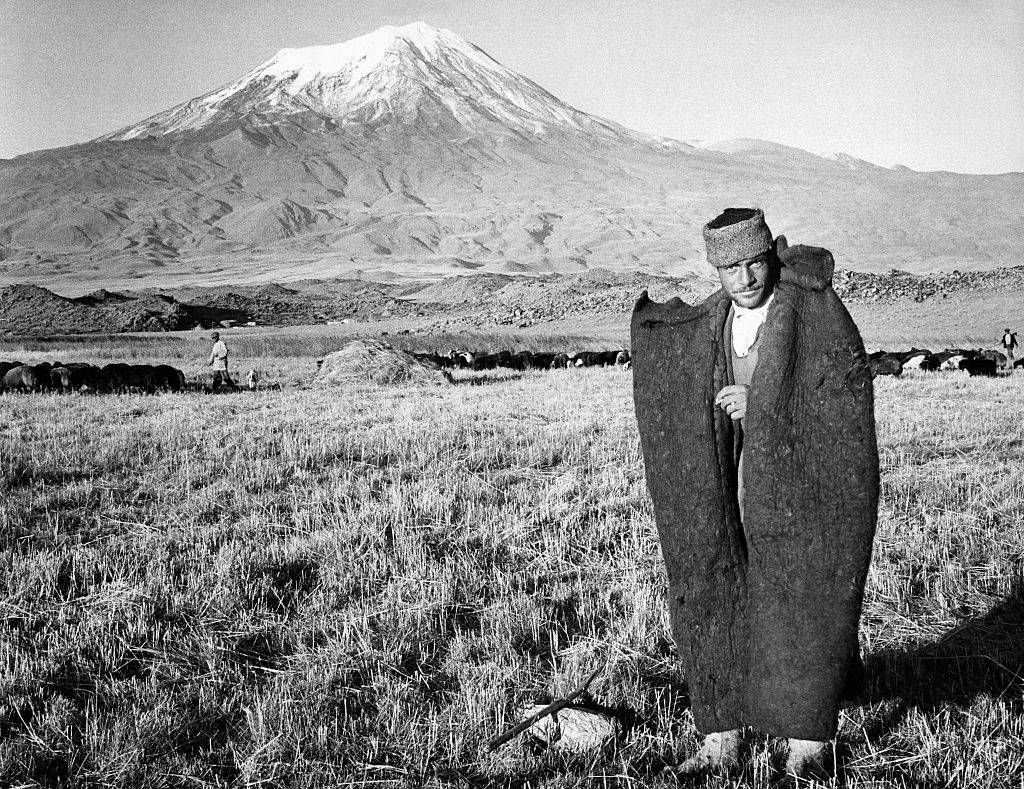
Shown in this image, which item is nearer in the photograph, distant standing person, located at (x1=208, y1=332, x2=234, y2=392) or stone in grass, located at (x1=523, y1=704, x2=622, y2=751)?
stone in grass, located at (x1=523, y1=704, x2=622, y2=751)

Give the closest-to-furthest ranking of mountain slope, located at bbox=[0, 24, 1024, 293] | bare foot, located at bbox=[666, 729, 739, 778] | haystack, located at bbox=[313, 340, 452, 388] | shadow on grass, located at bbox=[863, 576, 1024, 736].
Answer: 1. bare foot, located at bbox=[666, 729, 739, 778]
2. shadow on grass, located at bbox=[863, 576, 1024, 736]
3. haystack, located at bbox=[313, 340, 452, 388]
4. mountain slope, located at bbox=[0, 24, 1024, 293]

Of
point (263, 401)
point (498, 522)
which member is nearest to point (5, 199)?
point (263, 401)

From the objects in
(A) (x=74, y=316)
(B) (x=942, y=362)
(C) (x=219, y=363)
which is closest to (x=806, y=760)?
(C) (x=219, y=363)

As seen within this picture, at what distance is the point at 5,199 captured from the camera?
155375 millimetres

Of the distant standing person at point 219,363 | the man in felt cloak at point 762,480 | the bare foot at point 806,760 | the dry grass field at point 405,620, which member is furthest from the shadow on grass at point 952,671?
the distant standing person at point 219,363

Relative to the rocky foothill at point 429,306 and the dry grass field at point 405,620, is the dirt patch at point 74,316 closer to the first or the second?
the rocky foothill at point 429,306

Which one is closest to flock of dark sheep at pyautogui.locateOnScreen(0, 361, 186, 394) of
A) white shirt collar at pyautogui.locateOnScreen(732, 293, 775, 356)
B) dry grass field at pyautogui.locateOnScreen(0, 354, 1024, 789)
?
dry grass field at pyautogui.locateOnScreen(0, 354, 1024, 789)

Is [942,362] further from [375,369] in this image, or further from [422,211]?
[422,211]

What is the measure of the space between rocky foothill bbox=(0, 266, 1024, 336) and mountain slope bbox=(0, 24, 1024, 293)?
113ft

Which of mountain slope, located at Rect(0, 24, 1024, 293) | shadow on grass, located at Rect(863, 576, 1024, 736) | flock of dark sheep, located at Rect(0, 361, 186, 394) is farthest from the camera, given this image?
mountain slope, located at Rect(0, 24, 1024, 293)

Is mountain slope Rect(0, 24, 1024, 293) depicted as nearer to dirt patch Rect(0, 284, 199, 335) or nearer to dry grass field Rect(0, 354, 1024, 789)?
dirt patch Rect(0, 284, 199, 335)

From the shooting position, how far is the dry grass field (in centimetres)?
350

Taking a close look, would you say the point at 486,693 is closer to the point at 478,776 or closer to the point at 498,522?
the point at 478,776

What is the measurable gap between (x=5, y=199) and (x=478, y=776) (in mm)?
180962
